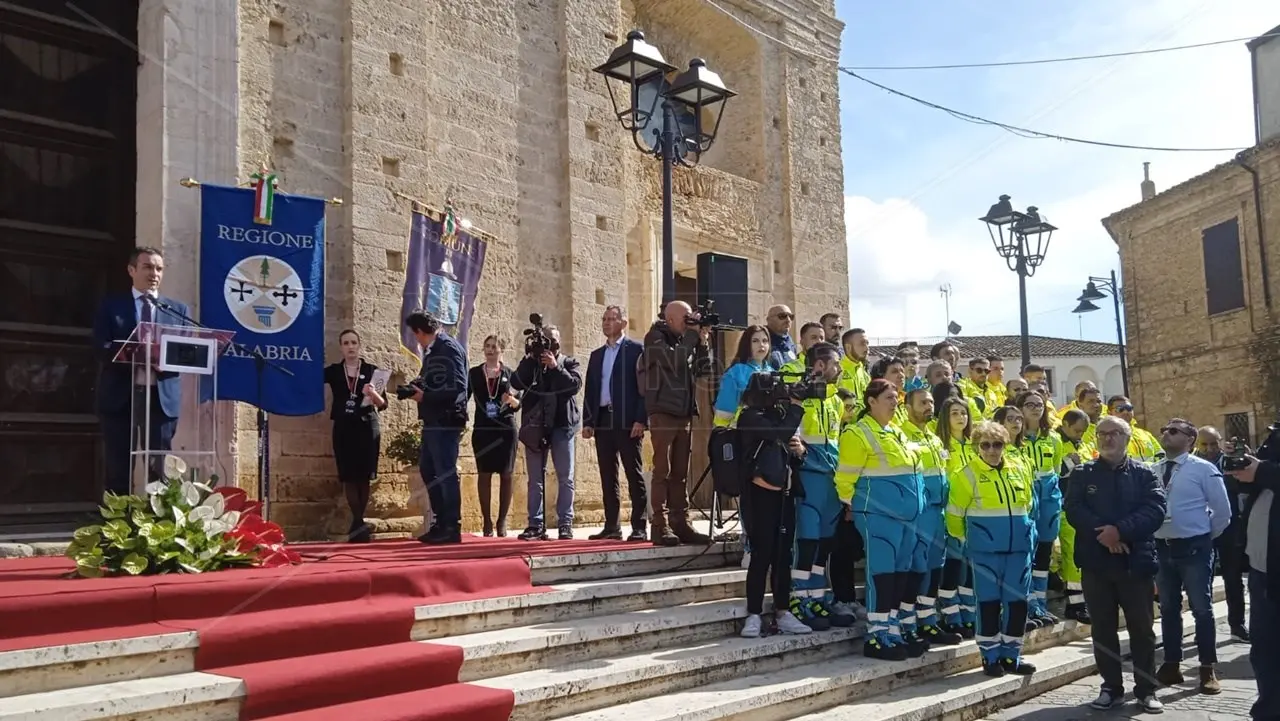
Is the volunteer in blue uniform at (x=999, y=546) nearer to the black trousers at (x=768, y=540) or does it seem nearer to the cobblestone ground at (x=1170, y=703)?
the cobblestone ground at (x=1170, y=703)

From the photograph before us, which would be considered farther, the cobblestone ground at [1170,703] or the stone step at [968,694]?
the cobblestone ground at [1170,703]

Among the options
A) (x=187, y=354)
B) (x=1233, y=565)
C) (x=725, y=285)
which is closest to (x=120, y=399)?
(x=187, y=354)

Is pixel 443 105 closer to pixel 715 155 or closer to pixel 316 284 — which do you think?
pixel 316 284

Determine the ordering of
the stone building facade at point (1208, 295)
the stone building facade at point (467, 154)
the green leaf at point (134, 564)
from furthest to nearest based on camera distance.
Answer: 1. the stone building facade at point (1208, 295)
2. the stone building facade at point (467, 154)
3. the green leaf at point (134, 564)

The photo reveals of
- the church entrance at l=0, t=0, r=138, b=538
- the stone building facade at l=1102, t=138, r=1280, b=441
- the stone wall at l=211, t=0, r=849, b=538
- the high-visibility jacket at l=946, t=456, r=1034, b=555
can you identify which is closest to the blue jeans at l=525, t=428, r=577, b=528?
the stone wall at l=211, t=0, r=849, b=538

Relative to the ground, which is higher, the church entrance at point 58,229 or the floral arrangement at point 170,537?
the church entrance at point 58,229

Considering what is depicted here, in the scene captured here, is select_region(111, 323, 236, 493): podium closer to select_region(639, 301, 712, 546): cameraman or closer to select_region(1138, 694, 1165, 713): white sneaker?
select_region(639, 301, 712, 546): cameraman

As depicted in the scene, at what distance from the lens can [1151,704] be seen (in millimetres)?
6438

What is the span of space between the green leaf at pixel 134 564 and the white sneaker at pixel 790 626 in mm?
3727

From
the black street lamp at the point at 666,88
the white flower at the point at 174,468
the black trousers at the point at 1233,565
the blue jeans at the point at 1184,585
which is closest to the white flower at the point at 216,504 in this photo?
the white flower at the point at 174,468

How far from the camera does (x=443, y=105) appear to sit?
10.9m

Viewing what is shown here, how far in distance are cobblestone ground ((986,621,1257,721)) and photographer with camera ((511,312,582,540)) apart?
374 centimetres

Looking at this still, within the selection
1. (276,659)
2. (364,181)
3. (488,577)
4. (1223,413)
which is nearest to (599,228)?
(364,181)

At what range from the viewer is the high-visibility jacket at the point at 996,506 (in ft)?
22.3
